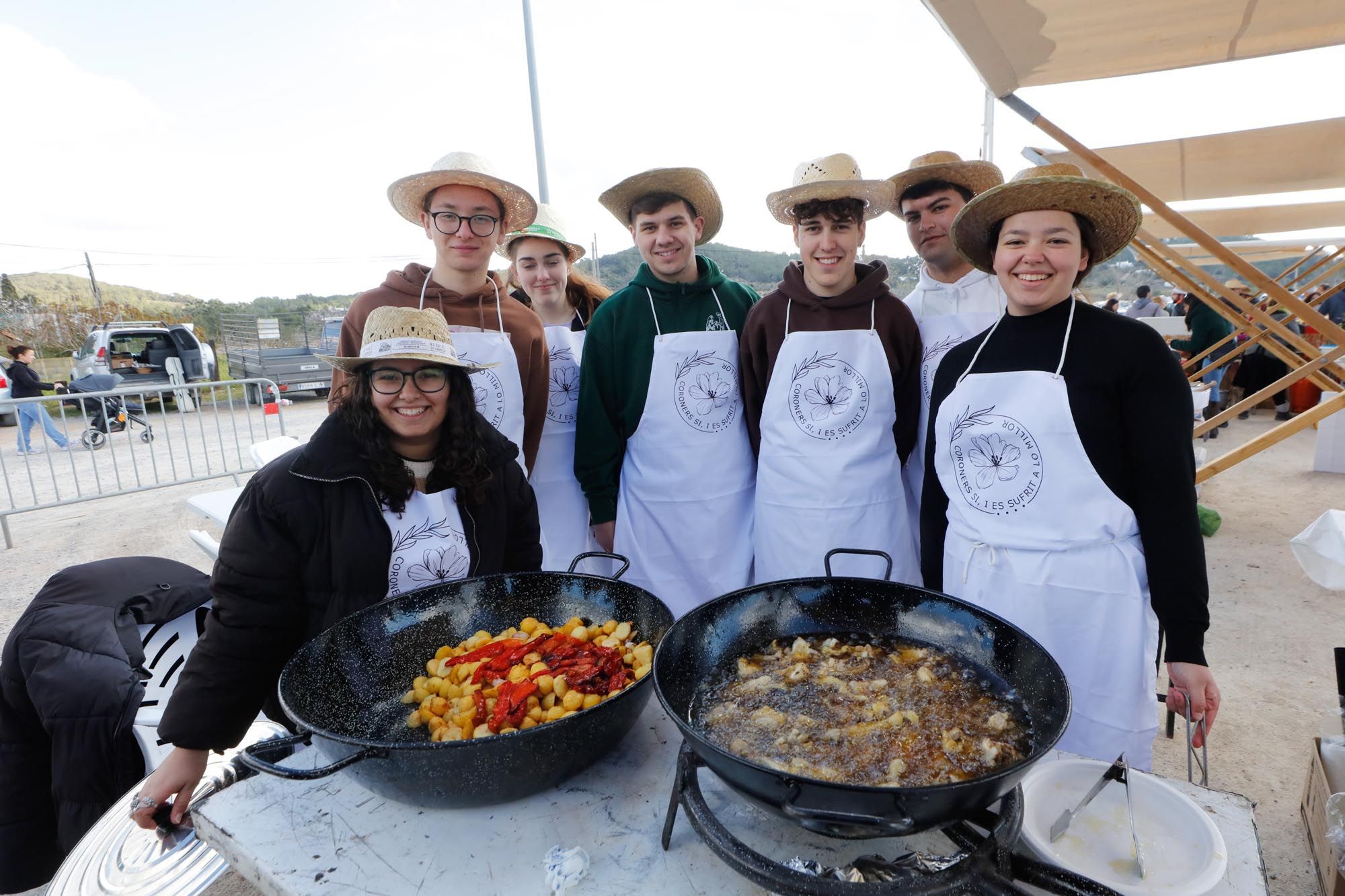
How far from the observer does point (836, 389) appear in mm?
2559

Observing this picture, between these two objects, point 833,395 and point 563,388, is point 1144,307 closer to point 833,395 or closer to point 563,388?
point 833,395

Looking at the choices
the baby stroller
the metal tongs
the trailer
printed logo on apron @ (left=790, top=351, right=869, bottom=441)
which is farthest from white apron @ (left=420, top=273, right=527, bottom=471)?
the baby stroller

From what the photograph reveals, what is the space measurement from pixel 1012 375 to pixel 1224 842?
3.67ft

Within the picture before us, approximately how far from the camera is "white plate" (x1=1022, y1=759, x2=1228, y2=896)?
1.00 metres

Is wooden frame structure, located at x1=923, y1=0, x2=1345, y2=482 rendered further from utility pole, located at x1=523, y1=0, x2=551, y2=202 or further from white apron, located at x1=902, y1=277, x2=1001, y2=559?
utility pole, located at x1=523, y1=0, x2=551, y2=202

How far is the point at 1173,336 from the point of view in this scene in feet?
42.0

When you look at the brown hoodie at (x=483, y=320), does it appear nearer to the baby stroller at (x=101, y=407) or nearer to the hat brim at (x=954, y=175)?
the hat brim at (x=954, y=175)

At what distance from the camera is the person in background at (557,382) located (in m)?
3.28

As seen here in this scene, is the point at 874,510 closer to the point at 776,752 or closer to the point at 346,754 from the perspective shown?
the point at 776,752

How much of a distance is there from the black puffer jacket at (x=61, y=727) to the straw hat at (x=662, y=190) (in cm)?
238

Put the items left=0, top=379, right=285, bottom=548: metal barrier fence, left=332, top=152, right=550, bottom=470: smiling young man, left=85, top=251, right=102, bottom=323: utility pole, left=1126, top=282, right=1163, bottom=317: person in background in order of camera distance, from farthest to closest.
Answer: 1. left=85, top=251, right=102, bottom=323: utility pole
2. left=1126, top=282, right=1163, bottom=317: person in background
3. left=0, top=379, right=285, bottom=548: metal barrier fence
4. left=332, top=152, right=550, bottom=470: smiling young man

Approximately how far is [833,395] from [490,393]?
138 centimetres

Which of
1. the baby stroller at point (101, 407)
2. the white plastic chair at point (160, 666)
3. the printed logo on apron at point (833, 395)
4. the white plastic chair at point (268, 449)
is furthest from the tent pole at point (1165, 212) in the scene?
the baby stroller at point (101, 407)

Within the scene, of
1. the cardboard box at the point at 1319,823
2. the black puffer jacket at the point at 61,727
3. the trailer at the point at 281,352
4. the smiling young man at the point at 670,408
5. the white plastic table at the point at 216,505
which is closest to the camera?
the cardboard box at the point at 1319,823
